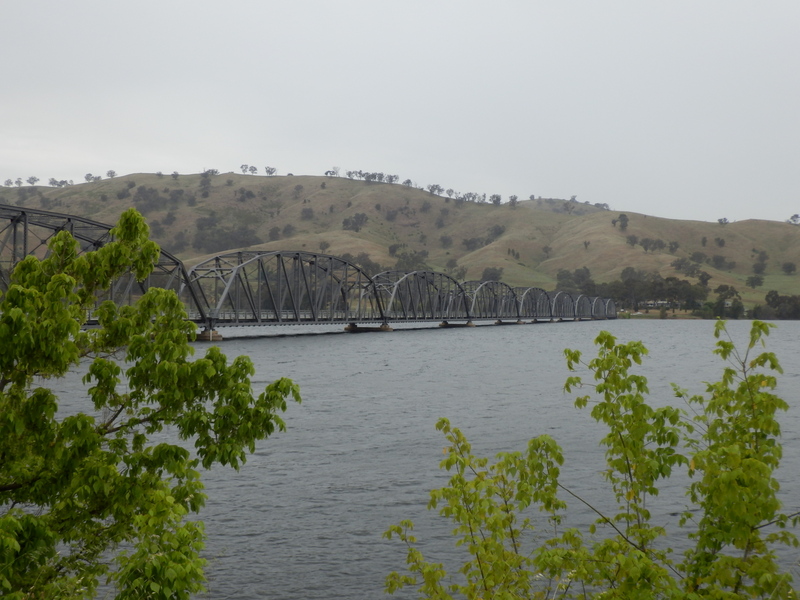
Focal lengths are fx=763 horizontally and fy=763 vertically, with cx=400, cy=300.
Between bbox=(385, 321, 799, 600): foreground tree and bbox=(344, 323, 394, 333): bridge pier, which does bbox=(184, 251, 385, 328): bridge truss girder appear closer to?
bbox=(344, 323, 394, 333): bridge pier

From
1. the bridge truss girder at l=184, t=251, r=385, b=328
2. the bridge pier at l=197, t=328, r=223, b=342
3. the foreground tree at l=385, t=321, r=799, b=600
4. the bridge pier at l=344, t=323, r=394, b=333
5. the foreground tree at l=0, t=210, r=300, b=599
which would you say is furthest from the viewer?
A: the bridge pier at l=344, t=323, r=394, b=333

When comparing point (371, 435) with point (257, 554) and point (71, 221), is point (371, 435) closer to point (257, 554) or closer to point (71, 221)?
point (257, 554)

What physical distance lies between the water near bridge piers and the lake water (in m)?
0.05

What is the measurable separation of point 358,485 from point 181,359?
13496 millimetres

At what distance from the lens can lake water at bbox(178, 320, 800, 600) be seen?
15242 mm

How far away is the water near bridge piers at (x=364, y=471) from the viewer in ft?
50.0

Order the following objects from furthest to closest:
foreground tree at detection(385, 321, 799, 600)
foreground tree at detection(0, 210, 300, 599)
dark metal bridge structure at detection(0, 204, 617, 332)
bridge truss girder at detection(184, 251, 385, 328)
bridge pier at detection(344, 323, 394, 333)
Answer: bridge pier at detection(344, 323, 394, 333) < bridge truss girder at detection(184, 251, 385, 328) < dark metal bridge structure at detection(0, 204, 617, 332) < foreground tree at detection(0, 210, 300, 599) < foreground tree at detection(385, 321, 799, 600)

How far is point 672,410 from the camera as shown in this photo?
8.98 metres

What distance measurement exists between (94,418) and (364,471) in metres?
16.1

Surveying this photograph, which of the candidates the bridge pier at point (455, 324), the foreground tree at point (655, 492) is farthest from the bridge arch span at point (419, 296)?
the foreground tree at point (655, 492)

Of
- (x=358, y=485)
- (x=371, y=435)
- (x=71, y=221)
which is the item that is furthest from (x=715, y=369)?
(x=71, y=221)

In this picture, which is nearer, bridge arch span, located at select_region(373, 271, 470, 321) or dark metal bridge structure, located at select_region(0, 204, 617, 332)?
dark metal bridge structure, located at select_region(0, 204, 617, 332)

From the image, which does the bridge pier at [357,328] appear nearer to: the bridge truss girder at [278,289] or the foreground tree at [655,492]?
the bridge truss girder at [278,289]

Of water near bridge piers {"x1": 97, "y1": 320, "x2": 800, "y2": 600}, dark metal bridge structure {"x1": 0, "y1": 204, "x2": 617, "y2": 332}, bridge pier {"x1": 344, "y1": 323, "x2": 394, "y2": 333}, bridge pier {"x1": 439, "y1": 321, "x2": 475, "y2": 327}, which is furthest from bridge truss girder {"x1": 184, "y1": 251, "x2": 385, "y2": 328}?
water near bridge piers {"x1": 97, "y1": 320, "x2": 800, "y2": 600}
